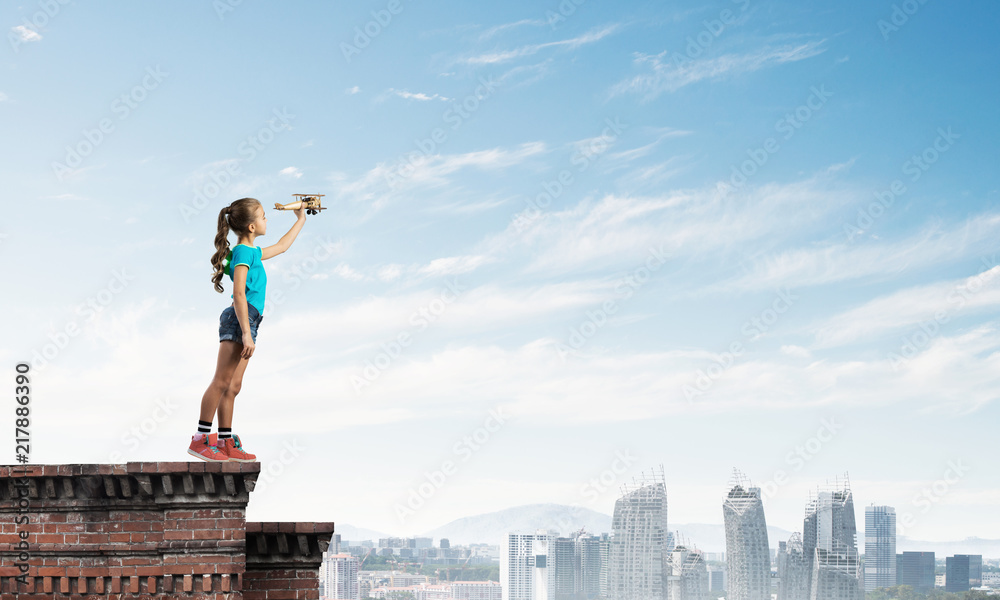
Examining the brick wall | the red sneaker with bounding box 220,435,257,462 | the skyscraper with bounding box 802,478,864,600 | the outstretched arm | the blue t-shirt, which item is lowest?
the skyscraper with bounding box 802,478,864,600

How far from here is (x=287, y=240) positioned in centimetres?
1126

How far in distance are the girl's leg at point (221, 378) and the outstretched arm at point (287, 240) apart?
3.64 ft

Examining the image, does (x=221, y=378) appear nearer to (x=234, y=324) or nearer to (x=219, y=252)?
(x=234, y=324)

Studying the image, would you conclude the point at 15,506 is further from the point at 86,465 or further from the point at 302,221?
the point at 302,221

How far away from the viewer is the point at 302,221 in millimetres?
11375

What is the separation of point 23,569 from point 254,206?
15.2 ft

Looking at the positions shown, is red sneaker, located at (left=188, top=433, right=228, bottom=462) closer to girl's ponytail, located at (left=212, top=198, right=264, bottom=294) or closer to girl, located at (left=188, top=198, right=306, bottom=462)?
girl, located at (left=188, top=198, right=306, bottom=462)

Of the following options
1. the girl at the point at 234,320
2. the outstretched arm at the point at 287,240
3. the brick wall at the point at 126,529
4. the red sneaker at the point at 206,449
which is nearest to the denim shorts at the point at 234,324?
the girl at the point at 234,320

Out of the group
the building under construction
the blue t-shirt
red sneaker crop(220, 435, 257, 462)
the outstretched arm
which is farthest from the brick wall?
the building under construction

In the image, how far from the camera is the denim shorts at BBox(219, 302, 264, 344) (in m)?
10.6

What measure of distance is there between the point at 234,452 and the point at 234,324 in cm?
141

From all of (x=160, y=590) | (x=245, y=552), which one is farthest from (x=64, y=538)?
(x=245, y=552)

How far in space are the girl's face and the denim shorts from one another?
0.85m

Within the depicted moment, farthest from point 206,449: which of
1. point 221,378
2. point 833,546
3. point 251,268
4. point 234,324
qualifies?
point 833,546
